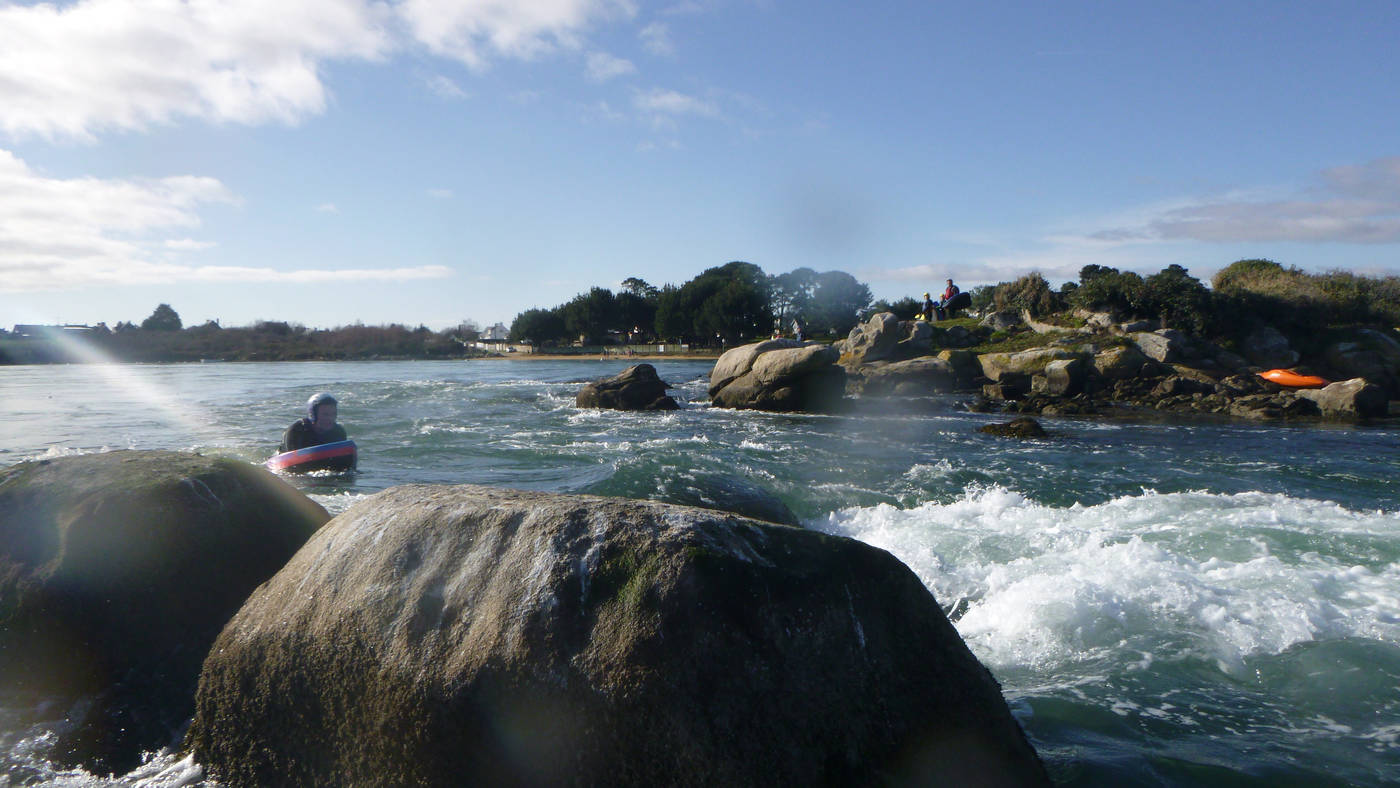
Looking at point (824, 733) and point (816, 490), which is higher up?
point (824, 733)

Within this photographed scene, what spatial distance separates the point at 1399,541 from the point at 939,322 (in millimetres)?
34729

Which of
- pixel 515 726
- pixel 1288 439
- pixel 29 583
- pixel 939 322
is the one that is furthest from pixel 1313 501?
pixel 939 322

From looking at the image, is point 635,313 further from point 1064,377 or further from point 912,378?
point 1064,377

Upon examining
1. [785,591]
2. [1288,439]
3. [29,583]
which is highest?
[785,591]

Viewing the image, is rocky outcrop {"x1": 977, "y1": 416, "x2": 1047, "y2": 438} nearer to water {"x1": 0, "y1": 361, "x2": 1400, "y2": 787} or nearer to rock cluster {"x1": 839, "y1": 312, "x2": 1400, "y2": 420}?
water {"x1": 0, "y1": 361, "x2": 1400, "y2": 787}

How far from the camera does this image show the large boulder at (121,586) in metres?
4.50

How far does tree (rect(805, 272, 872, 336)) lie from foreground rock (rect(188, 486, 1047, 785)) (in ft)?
260

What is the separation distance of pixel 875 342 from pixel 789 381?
426 inches

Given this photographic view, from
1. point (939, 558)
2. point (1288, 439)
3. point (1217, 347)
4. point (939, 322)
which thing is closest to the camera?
point (939, 558)

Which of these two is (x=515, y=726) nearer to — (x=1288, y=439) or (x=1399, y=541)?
(x=1399, y=541)

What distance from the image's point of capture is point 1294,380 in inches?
1013

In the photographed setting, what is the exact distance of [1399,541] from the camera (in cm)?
900

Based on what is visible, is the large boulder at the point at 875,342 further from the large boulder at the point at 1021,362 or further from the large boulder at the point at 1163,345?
the large boulder at the point at 1163,345

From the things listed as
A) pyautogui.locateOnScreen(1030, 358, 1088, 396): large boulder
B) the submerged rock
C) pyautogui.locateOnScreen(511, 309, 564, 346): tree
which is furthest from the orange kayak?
pyautogui.locateOnScreen(511, 309, 564, 346): tree
